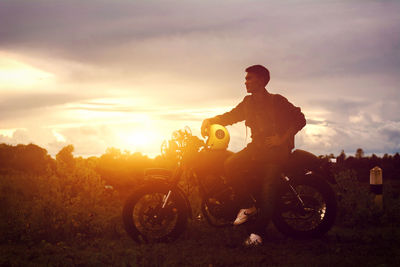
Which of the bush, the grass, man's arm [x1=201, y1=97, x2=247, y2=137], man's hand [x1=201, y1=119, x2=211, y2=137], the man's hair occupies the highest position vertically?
the man's hair

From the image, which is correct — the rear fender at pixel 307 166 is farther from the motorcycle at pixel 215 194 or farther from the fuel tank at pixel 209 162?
the fuel tank at pixel 209 162

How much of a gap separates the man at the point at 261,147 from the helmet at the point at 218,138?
294 mm

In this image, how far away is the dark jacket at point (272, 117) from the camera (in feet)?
23.5

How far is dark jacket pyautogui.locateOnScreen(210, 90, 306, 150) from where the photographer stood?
716cm

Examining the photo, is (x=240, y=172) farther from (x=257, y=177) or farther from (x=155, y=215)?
(x=155, y=215)

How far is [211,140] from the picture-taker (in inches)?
281

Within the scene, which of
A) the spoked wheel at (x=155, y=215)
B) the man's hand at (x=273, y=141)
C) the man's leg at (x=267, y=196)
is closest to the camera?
the man's leg at (x=267, y=196)

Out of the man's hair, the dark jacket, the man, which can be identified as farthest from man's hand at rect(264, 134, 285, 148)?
the man's hair

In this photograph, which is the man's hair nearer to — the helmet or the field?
the helmet

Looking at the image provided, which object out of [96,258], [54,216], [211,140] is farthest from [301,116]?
[54,216]

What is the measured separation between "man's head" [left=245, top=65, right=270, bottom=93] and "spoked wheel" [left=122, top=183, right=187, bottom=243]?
86.5 inches

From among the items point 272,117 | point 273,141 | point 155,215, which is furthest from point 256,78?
point 155,215

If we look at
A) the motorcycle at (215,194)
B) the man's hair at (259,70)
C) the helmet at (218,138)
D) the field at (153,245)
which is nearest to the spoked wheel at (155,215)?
the motorcycle at (215,194)

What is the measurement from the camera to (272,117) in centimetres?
717
